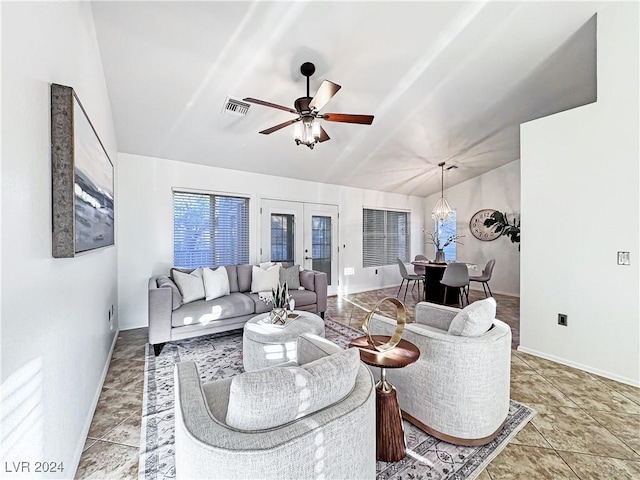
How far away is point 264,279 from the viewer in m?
4.16

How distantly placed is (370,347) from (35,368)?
155cm

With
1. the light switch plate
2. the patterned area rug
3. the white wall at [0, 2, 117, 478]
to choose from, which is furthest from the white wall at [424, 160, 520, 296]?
the white wall at [0, 2, 117, 478]

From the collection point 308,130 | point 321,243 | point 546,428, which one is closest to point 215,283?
point 308,130

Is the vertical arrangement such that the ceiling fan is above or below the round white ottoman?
above

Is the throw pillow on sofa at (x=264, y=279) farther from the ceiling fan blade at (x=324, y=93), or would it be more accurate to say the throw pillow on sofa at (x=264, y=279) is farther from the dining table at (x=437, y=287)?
the dining table at (x=437, y=287)

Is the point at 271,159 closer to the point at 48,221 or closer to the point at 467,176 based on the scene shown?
the point at 48,221

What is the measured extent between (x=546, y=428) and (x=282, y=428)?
1.99m

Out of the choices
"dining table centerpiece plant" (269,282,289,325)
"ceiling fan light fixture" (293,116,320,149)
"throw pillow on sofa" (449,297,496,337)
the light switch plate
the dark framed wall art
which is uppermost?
"ceiling fan light fixture" (293,116,320,149)

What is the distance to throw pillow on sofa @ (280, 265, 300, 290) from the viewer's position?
435 cm

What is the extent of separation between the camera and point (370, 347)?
1749 mm

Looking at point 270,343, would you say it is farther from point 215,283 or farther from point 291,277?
point 291,277

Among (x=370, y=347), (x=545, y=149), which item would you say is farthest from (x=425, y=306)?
(x=545, y=149)

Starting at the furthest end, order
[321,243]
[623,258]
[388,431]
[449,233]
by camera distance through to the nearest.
Answer: [449,233]
[321,243]
[623,258]
[388,431]

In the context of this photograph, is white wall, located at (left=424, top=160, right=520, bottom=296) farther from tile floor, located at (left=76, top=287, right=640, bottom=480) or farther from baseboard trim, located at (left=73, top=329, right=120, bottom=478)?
baseboard trim, located at (left=73, top=329, right=120, bottom=478)
